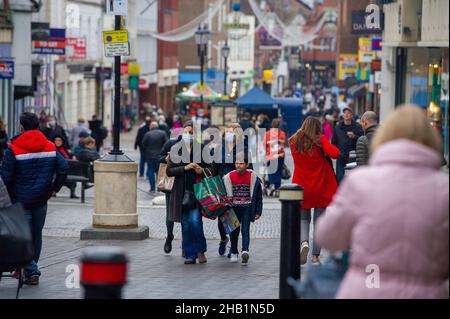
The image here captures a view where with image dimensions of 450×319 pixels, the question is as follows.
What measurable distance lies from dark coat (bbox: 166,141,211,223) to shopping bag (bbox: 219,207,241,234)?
488mm

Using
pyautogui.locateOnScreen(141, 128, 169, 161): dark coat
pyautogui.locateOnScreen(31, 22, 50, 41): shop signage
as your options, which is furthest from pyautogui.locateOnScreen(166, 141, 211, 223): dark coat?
pyautogui.locateOnScreen(31, 22, 50, 41): shop signage

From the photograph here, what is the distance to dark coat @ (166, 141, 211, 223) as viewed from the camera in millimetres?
14930

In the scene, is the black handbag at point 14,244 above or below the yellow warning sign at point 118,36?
below

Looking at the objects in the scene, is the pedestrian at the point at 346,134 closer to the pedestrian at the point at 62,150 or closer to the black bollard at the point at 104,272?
the pedestrian at the point at 62,150

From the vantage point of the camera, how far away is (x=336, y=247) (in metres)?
6.18

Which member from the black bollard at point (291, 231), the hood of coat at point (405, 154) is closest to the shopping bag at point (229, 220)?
the black bollard at point (291, 231)

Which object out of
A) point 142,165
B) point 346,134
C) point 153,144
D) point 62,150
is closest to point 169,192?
point 346,134

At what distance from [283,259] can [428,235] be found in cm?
481

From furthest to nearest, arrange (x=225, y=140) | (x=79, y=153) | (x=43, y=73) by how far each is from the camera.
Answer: (x=43, y=73)
(x=79, y=153)
(x=225, y=140)

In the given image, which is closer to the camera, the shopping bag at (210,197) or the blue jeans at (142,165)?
the shopping bag at (210,197)

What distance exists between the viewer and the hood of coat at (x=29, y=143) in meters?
12.5

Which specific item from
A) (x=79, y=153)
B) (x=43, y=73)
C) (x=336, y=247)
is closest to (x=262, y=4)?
(x=43, y=73)

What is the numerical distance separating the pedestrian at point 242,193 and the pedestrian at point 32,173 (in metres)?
2.79
